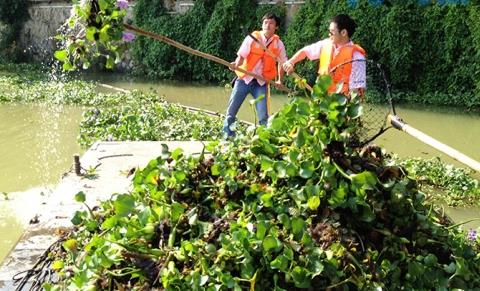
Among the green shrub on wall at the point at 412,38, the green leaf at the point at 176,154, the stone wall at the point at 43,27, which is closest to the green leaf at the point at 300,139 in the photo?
the green leaf at the point at 176,154

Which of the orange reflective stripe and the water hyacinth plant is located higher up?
the water hyacinth plant

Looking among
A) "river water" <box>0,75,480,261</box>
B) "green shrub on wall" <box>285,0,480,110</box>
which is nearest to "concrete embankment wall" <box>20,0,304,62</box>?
"river water" <box>0,75,480,261</box>

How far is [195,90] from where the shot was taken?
51.4ft

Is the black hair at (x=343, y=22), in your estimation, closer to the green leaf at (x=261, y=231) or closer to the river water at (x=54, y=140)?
the river water at (x=54, y=140)

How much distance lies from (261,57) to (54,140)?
173 inches

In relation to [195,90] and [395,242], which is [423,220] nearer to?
[395,242]

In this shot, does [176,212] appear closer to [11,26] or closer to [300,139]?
[300,139]

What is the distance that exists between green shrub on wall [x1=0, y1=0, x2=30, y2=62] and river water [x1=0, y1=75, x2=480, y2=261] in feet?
29.6

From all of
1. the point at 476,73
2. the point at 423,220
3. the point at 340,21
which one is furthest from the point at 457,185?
the point at 476,73

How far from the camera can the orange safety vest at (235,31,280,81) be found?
6.07m

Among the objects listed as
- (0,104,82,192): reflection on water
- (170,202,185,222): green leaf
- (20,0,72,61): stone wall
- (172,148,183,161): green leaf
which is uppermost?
(172,148,183,161): green leaf

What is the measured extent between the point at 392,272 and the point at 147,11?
1732 centimetres

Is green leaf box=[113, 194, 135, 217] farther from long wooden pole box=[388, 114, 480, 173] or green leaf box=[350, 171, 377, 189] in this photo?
long wooden pole box=[388, 114, 480, 173]

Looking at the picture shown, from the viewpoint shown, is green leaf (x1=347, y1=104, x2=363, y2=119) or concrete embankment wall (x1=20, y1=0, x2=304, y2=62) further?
concrete embankment wall (x1=20, y1=0, x2=304, y2=62)
